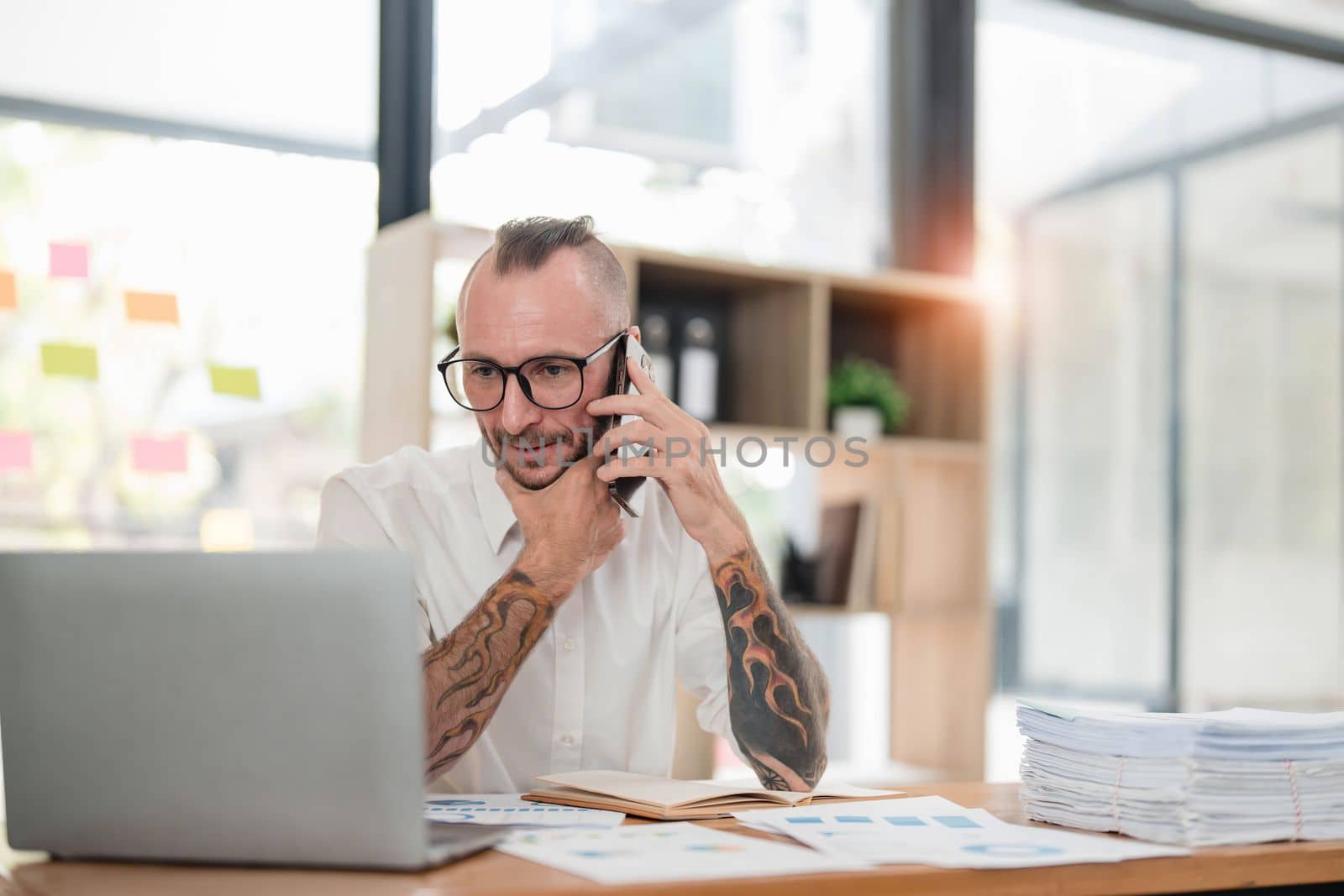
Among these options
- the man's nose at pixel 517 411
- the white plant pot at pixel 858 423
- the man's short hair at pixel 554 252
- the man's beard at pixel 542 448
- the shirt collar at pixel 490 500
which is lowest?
the shirt collar at pixel 490 500

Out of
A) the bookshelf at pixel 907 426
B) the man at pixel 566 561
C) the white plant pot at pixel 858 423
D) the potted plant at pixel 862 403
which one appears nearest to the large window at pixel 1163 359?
the bookshelf at pixel 907 426

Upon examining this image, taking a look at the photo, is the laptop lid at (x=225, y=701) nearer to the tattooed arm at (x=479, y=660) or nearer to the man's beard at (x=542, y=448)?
the tattooed arm at (x=479, y=660)

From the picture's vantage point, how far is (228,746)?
912mm

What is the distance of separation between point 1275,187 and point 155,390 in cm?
324


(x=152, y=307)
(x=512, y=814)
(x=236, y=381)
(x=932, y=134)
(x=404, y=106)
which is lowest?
(x=512, y=814)

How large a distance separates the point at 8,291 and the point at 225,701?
219 cm

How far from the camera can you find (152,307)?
9.35 feet

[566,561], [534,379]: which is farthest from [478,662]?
[534,379]

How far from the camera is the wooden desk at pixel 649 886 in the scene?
0.87 metres

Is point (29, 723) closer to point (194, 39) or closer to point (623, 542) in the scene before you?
point (623, 542)

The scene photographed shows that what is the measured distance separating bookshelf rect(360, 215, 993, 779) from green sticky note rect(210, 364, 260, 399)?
338mm

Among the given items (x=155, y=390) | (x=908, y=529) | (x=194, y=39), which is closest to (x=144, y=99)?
(x=194, y=39)

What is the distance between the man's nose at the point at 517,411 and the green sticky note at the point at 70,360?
5.01 feet

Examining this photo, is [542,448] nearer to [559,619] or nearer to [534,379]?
[534,379]
